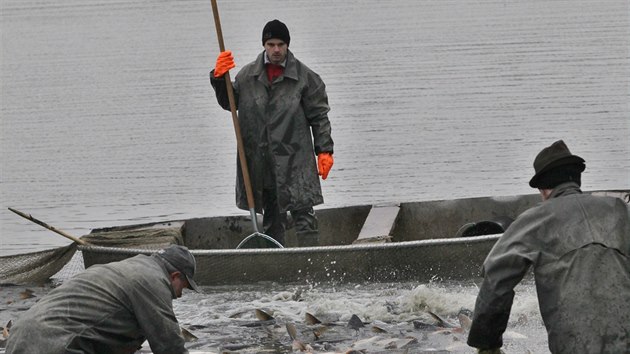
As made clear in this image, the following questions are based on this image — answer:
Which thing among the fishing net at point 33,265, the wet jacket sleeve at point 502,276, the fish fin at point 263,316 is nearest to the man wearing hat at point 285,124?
the fish fin at point 263,316

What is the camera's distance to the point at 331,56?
105 feet

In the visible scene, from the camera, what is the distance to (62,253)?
44.5ft

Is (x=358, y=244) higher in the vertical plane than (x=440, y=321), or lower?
higher

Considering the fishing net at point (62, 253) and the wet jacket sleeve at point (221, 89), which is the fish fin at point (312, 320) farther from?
the wet jacket sleeve at point (221, 89)

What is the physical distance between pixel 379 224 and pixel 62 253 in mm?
2871

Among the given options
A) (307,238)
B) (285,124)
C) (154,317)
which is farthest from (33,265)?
(154,317)

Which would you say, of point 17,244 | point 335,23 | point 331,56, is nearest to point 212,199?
point 17,244

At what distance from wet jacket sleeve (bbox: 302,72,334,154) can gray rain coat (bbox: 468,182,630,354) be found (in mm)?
6235

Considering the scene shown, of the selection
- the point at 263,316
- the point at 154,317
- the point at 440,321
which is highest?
the point at 154,317

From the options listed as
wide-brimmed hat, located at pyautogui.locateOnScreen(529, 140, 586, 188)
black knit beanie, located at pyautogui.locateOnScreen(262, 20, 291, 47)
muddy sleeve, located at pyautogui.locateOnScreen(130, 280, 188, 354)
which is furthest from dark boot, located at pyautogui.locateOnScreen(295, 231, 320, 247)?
wide-brimmed hat, located at pyautogui.locateOnScreen(529, 140, 586, 188)

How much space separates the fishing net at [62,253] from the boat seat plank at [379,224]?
5.70ft

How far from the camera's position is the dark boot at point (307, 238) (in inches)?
527

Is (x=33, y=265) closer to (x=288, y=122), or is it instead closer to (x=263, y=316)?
(x=288, y=122)

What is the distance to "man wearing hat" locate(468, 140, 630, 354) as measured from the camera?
6.79 metres
